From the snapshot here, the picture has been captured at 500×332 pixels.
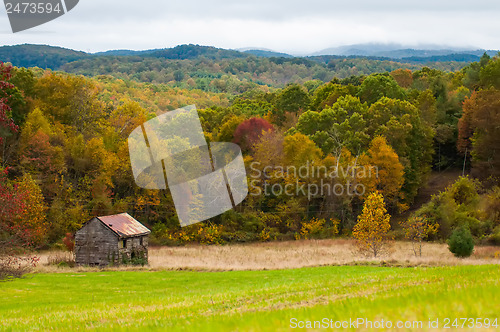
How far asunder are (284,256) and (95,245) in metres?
17.0

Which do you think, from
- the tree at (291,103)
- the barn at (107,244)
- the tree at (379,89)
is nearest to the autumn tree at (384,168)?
the tree at (379,89)

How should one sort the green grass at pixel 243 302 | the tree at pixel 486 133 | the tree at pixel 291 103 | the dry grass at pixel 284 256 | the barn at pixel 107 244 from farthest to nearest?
the tree at pixel 291 103, the tree at pixel 486 133, the barn at pixel 107 244, the dry grass at pixel 284 256, the green grass at pixel 243 302

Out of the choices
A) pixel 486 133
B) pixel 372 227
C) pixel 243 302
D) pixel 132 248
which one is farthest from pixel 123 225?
pixel 486 133

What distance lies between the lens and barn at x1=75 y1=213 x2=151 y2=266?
43500 mm

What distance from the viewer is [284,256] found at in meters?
47.0

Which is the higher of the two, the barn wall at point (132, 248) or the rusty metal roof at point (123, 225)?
the rusty metal roof at point (123, 225)

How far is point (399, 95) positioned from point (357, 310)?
2903 inches

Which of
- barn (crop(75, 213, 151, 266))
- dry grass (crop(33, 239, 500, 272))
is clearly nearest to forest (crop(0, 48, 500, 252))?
dry grass (crop(33, 239, 500, 272))

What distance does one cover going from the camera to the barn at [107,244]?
43.5m

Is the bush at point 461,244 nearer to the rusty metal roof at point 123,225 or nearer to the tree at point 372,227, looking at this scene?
the tree at point 372,227

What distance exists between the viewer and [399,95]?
3056 inches

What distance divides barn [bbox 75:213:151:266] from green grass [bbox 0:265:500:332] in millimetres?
9089

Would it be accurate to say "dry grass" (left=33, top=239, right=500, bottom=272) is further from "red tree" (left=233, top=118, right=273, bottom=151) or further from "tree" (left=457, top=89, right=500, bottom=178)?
"red tree" (left=233, top=118, right=273, bottom=151)

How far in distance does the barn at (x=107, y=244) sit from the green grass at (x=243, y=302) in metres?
9.09
